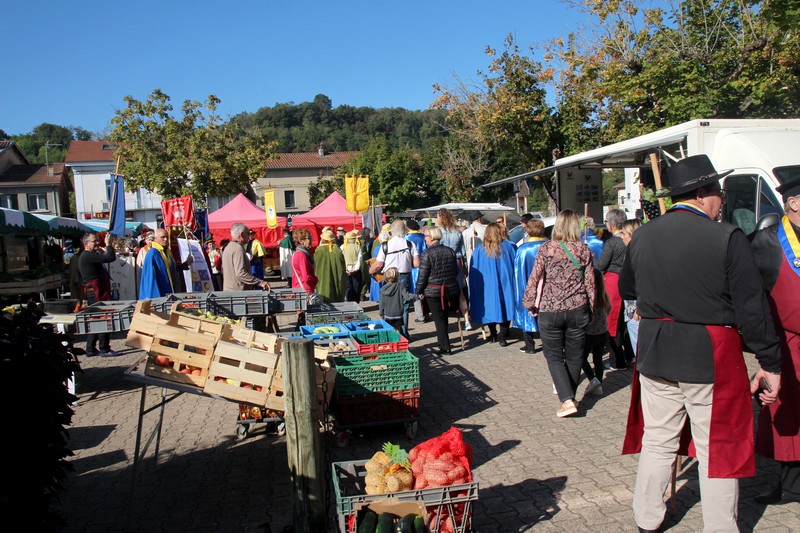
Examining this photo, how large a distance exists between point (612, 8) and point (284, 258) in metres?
11.4

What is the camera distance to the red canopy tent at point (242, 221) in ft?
75.2

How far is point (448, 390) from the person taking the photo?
7480mm

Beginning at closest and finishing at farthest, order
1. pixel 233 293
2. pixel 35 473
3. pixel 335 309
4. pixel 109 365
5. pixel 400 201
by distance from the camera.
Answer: pixel 35 473 < pixel 233 293 < pixel 335 309 < pixel 109 365 < pixel 400 201

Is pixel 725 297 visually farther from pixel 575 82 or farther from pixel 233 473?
pixel 575 82

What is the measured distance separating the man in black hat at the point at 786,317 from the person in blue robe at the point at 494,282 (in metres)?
5.98

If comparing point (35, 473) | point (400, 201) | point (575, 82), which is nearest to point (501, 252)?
point (35, 473)

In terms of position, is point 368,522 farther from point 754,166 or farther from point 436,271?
point 754,166

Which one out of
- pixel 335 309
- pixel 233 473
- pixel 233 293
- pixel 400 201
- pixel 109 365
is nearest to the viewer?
pixel 233 473

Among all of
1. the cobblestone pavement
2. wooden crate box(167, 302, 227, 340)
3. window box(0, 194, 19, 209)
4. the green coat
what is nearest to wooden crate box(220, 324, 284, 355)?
wooden crate box(167, 302, 227, 340)

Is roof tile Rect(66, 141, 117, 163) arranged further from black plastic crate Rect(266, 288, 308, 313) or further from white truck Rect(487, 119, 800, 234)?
white truck Rect(487, 119, 800, 234)

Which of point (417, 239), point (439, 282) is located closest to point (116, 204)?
point (417, 239)

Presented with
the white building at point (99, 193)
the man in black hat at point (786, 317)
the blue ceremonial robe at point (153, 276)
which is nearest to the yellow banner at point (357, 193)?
the blue ceremonial robe at point (153, 276)

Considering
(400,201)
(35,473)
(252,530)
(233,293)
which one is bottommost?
(252,530)

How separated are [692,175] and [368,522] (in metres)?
2.60
